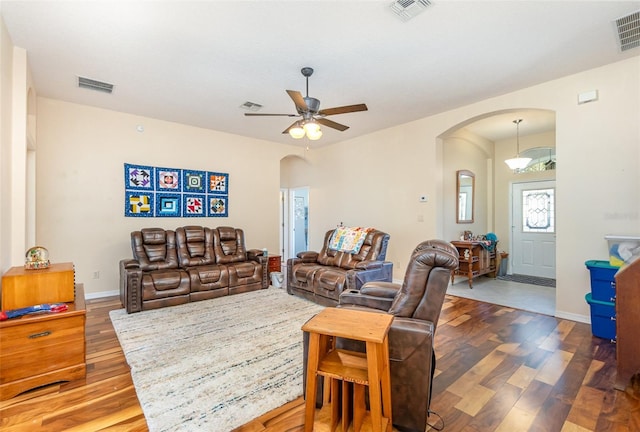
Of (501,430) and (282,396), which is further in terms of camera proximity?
(282,396)

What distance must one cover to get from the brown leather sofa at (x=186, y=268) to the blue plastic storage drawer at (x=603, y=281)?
13.7 ft

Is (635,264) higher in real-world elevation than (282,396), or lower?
higher

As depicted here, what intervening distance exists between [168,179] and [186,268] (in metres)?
1.77

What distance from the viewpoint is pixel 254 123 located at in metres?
5.28

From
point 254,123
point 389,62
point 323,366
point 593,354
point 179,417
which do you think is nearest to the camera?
point 323,366

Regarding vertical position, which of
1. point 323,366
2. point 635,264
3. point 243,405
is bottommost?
point 243,405

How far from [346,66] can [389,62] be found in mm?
455

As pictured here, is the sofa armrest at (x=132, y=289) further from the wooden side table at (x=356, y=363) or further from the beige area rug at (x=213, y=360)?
the wooden side table at (x=356, y=363)

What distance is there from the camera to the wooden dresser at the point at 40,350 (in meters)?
1.97

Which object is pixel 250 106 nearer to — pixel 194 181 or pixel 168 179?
pixel 194 181

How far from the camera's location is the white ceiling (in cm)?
236

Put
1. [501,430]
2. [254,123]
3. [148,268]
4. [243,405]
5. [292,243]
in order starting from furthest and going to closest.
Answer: [292,243]
[254,123]
[148,268]
[243,405]
[501,430]

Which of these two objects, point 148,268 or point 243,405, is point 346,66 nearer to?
point 243,405

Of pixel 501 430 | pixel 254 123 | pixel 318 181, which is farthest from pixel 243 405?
pixel 318 181
